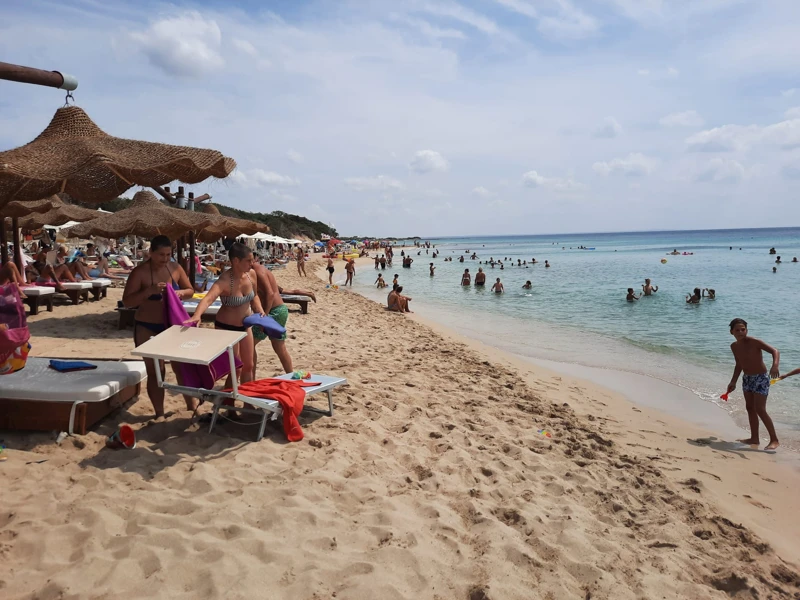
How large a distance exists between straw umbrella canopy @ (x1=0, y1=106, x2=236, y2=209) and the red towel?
2.03 metres

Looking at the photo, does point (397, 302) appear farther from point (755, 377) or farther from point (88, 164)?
point (88, 164)

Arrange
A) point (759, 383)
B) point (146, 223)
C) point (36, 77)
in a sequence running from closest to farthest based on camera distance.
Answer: point (36, 77) → point (759, 383) → point (146, 223)

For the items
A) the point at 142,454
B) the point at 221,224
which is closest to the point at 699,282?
the point at 221,224

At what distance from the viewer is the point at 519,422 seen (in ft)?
17.4

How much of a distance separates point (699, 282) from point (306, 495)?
2886 cm

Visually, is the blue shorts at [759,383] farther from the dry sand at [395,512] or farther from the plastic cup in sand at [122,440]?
the plastic cup in sand at [122,440]

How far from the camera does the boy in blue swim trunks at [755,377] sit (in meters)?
5.54

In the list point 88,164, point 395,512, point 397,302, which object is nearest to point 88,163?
point 88,164

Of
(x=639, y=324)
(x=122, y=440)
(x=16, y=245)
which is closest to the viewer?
(x=122, y=440)

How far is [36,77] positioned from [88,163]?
1159 mm

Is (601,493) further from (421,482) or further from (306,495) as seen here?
(306,495)

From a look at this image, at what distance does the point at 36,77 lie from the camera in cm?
317

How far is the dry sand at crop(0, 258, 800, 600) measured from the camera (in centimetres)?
263

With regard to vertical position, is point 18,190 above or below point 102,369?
above
